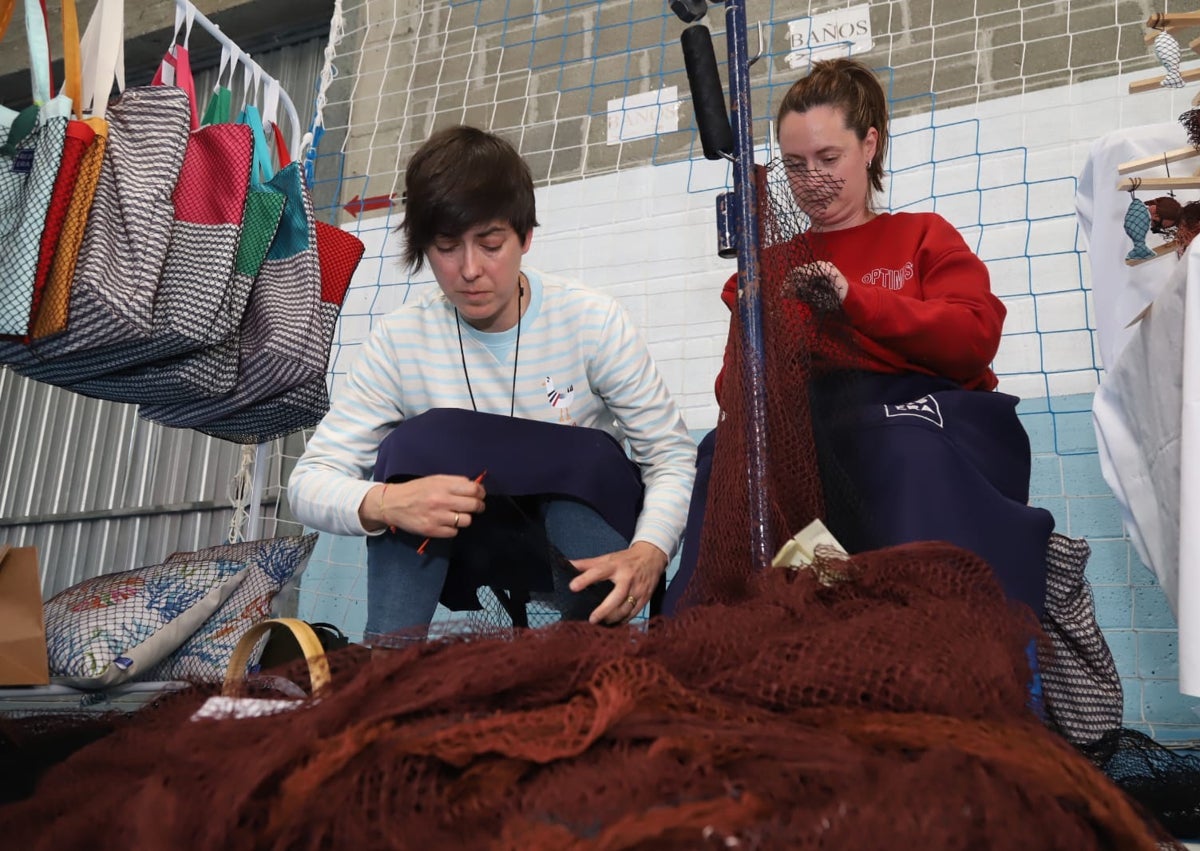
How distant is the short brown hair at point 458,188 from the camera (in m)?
1.29

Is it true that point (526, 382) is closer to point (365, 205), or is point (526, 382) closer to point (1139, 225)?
point (1139, 225)

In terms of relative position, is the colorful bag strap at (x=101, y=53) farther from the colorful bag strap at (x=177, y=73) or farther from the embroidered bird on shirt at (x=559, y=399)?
the embroidered bird on shirt at (x=559, y=399)

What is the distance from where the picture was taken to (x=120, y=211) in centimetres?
164

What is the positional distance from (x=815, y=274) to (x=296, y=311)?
1012 millimetres

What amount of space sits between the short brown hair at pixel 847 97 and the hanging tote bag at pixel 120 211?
0.97 meters

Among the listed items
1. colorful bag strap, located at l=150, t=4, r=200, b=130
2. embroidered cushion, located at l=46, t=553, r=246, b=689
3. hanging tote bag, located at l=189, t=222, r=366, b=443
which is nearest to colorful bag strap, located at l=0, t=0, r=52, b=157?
colorful bag strap, located at l=150, t=4, r=200, b=130

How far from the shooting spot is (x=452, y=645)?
0.63 m

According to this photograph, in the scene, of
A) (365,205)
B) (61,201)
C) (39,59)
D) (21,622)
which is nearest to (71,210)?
(61,201)

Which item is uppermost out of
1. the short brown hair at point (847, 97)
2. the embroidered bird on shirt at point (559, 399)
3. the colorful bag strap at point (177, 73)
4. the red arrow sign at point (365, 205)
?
the red arrow sign at point (365, 205)

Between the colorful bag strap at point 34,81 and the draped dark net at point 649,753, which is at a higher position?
the colorful bag strap at point 34,81

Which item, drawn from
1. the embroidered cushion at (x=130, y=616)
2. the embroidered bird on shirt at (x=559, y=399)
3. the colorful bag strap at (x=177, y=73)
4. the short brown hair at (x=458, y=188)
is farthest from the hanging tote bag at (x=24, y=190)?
the embroidered bird on shirt at (x=559, y=399)

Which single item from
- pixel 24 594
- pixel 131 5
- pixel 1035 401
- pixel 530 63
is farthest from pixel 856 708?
pixel 131 5

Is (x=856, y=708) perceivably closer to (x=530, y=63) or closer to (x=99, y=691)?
(x=99, y=691)

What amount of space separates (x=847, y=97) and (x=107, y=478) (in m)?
3.21
